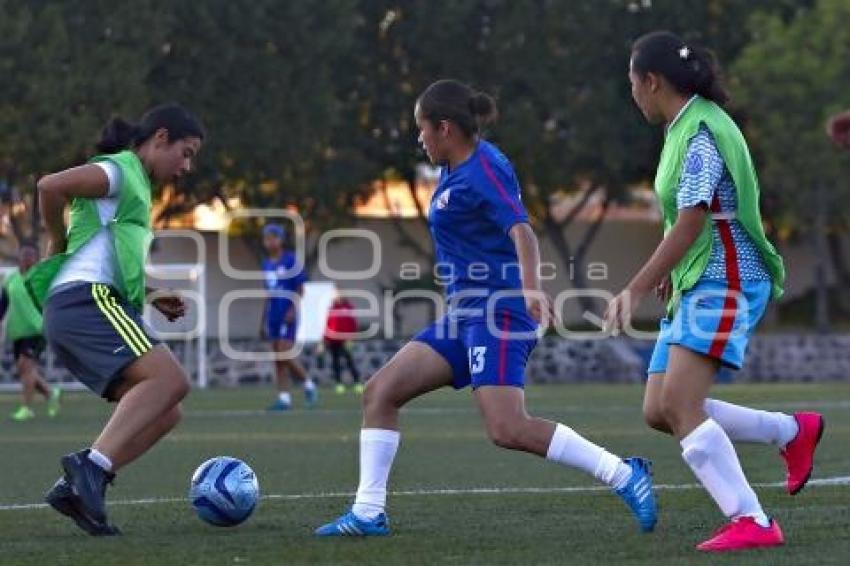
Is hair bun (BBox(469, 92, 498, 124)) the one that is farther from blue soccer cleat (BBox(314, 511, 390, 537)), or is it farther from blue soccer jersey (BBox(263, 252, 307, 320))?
blue soccer jersey (BBox(263, 252, 307, 320))

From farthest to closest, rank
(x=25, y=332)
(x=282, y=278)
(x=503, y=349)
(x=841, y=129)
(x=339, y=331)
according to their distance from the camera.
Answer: (x=339, y=331) < (x=282, y=278) < (x=25, y=332) < (x=503, y=349) < (x=841, y=129)

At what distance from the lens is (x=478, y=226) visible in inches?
367

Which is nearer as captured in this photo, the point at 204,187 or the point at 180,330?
the point at 180,330

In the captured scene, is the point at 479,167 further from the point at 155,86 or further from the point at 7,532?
the point at 155,86

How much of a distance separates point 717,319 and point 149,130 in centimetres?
283

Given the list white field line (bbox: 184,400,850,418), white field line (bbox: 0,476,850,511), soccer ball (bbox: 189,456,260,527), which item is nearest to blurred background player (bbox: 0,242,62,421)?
white field line (bbox: 184,400,850,418)

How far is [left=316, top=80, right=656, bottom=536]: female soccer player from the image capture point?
921cm

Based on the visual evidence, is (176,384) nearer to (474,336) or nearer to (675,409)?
(474,336)

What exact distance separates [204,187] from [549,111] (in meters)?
8.05

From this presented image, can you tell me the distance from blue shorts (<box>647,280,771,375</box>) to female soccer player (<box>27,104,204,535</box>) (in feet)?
7.73

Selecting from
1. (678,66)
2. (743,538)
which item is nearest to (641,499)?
(743,538)

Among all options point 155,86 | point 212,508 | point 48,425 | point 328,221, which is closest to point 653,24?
point 328,221

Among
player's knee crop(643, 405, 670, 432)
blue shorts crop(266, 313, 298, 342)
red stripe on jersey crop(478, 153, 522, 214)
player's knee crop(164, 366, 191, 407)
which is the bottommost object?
blue shorts crop(266, 313, 298, 342)

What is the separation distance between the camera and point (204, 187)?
41.2 meters
